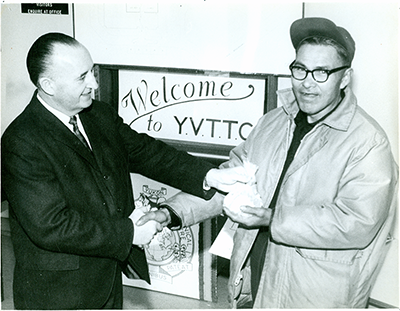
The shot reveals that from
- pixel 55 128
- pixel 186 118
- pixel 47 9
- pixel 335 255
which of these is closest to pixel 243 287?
pixel 335 255

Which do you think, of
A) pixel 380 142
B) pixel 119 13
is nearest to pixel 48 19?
pixel 119 13

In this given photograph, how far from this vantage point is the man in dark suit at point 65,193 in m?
2.00

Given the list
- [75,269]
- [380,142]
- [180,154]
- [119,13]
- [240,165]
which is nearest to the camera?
[380,142]

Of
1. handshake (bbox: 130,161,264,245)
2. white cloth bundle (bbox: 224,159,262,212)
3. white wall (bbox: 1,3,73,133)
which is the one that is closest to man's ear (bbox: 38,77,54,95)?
handshake (bbox: 130,161,264,245)

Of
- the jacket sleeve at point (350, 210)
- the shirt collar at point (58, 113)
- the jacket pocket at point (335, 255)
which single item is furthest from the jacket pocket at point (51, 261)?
the jacket pocket at point (335, 255)

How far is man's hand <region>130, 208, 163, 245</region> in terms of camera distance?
2.20 meters

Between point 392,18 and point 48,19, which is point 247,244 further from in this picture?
point 48,19

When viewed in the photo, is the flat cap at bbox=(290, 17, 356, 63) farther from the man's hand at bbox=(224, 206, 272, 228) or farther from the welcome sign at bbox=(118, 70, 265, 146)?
the welcome sign at bbox=(118, 70, 265, 146)

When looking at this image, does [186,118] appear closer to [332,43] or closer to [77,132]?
[77,132]

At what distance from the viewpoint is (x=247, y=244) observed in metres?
2.25

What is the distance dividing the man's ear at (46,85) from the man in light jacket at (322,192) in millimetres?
1006

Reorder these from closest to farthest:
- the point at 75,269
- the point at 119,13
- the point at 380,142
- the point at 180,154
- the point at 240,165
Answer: the point at 380,142
the point at 75,269
the point at 240,165
the point at 180,154
the point at 119,13

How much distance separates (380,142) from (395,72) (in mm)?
815

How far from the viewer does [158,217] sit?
239 cm
